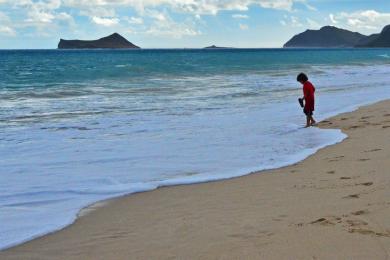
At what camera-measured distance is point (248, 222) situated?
189 inches

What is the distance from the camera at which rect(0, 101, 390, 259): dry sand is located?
162 inches

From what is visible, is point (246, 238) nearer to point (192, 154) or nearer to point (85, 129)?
point (192, 154)

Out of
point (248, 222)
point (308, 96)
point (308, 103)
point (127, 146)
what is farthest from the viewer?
point (308, 96)

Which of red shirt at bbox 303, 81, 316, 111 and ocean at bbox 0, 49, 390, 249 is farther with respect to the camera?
red shirt at bbox 303, 81, 316, 111

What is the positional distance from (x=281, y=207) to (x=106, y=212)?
5.19 ft

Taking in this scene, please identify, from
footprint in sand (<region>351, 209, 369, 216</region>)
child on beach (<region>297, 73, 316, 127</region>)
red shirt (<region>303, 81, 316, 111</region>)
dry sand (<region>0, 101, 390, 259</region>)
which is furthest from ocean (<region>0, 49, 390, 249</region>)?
footprint in sand (<region>351, 209, 369, 216</region>)

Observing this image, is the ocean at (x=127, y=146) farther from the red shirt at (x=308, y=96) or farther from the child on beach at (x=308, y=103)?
the red shirt at (x=308, y=96)

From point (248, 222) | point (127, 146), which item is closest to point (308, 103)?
point (127, 146)

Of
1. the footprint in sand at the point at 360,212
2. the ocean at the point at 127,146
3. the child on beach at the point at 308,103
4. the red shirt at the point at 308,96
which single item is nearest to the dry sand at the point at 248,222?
the footprint in sand at the point at 360,212

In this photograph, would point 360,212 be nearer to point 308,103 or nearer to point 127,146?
point 127,146

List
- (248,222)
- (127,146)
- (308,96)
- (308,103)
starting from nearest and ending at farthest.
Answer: (248,222) < (127,146) < (308,103) < (308,96)

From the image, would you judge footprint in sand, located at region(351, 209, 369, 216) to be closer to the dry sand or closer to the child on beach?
the dry sand

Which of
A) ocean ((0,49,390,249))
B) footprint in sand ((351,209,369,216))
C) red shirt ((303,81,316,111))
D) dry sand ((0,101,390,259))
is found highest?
red shirt ((303,81,316,111))

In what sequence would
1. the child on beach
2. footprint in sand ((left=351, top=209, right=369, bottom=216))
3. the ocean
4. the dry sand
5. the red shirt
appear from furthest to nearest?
the red shirt, the child on beach, the ocean, footprint in sand ((left=351, top=209, right=369, bottom=216)), the dry sand
